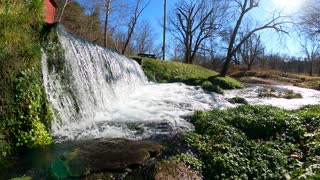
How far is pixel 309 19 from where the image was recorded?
66.2ft

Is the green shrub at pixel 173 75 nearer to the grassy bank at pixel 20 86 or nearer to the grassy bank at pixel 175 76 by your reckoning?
the grassy bank at pixel 175 76

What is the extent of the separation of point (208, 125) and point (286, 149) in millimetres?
1716

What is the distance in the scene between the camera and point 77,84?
7531 mm

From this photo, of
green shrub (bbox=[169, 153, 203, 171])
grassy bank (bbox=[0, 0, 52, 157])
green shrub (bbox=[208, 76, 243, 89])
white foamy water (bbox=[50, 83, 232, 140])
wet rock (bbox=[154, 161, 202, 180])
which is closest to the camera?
wet rock (bbox=[154, 161, 202, 180])

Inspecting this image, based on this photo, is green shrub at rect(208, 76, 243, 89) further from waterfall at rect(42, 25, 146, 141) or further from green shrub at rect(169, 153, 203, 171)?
green shrub at rect(169, 153, 203, 171)

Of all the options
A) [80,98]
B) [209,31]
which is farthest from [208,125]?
[209,31]

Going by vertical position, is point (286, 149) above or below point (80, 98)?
below

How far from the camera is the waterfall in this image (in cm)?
652

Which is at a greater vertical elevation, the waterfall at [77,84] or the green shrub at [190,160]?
the waterfall at [77,84]

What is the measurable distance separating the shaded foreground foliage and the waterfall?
2769 millimetres

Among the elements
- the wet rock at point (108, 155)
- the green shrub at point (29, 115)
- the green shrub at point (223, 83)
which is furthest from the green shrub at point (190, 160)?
the green shrub at point (223, 83)

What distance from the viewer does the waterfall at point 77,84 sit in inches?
257

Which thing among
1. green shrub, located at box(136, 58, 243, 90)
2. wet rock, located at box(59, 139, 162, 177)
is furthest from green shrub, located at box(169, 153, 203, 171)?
green shrub, located at box(136, 58, 243, 90)

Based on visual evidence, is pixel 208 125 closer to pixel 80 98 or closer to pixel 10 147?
pixel 80 98
